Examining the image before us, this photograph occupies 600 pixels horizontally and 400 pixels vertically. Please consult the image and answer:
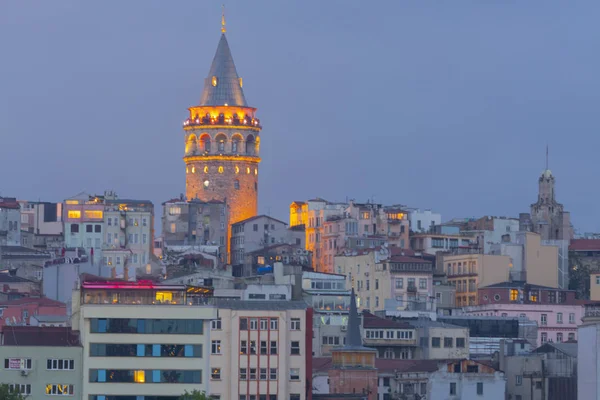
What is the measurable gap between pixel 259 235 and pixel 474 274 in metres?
26.8

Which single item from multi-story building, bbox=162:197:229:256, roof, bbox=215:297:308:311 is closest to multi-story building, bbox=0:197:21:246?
multi-story building, bbox=162:197:229:256

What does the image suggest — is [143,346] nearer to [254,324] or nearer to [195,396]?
[195,396]

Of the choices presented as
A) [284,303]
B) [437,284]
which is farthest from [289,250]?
[284,303]

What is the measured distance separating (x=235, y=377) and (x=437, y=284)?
5839 cm

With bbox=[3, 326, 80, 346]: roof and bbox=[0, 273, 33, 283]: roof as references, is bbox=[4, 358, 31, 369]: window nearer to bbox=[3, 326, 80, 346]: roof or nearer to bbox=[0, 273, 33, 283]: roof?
bbox=[3, 326, 80, 346]: roof

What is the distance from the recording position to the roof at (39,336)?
10700cm

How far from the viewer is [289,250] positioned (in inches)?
7175

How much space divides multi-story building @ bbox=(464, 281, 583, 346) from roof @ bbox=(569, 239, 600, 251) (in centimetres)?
2569

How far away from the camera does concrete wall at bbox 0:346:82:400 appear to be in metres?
106

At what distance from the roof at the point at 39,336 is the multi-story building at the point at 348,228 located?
70.1 m

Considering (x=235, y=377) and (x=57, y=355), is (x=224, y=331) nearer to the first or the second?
(x=235, y=377)

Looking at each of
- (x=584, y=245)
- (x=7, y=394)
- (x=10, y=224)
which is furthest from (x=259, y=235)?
(x=7, y=394)

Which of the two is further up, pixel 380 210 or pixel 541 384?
pixel 380 210

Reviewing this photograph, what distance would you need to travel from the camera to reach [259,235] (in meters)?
192
